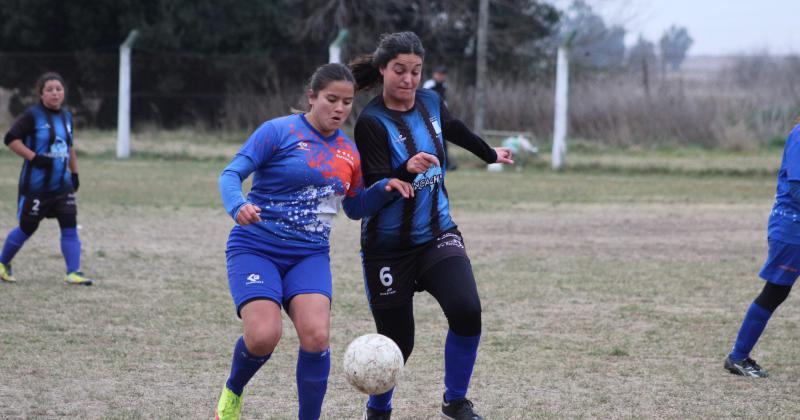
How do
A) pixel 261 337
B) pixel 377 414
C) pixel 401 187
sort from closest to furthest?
pixel 261 337
pixel 401 187
pixel 377 414

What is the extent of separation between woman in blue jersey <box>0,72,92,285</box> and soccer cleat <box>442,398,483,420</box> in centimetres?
466

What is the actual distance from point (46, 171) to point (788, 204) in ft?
19.5

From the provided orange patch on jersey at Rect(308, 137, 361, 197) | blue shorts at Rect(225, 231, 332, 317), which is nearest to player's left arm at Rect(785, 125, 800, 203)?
orange patch on jersey at Rect(308, 137, 361, 197)

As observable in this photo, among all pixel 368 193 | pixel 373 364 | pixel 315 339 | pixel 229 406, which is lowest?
pixel 229 406

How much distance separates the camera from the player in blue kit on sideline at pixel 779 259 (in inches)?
232

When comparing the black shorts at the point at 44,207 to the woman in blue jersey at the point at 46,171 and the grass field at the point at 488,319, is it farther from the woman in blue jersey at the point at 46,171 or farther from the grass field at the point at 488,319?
the grass field at the point at 488,319

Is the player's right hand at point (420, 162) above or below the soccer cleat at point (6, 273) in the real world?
above

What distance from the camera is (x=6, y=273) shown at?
877cm

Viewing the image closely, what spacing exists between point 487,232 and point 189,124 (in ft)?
41.0

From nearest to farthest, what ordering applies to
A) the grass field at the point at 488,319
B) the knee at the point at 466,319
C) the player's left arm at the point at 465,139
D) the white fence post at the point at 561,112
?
the knee at the point at 466,319, the player's left arm at the point at 465,139, the grass field at the point at 488,319, the white fence post at the point at 561,112

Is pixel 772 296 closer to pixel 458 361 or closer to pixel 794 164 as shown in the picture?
pixel 794 164

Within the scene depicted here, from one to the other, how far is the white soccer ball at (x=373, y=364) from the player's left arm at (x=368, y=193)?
61 cm

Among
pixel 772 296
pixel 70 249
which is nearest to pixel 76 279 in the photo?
pixel 70 249

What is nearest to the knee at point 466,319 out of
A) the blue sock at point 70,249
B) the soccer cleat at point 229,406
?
the soccer cleat at point 229,406
